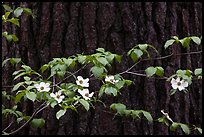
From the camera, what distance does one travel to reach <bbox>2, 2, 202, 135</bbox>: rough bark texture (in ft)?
5.28

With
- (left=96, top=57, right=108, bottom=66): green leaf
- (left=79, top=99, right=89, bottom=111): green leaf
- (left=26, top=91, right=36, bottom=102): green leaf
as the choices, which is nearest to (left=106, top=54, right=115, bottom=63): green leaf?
(left=96, top=57, right=108, bottom=66): green leaf

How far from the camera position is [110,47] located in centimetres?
165

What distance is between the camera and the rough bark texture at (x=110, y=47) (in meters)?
1.61

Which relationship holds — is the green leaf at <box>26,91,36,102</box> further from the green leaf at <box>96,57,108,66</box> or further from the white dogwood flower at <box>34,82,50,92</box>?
the green leaf at <box>96,57,108,66</box>

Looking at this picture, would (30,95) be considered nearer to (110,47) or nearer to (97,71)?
(97,71)

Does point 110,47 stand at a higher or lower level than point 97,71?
higher

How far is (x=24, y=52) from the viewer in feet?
5.59

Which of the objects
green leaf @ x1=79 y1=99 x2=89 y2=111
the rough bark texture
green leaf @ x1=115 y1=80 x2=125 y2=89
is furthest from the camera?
the rough bark texture

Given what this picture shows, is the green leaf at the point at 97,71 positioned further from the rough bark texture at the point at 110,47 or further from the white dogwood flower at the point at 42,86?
the rough bark texture at the point at 110,47

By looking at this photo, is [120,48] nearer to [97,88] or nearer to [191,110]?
[97,88]

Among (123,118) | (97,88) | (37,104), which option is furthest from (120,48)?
(37,104)

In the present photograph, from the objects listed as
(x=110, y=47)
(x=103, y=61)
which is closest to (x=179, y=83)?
(x=103, y=61)

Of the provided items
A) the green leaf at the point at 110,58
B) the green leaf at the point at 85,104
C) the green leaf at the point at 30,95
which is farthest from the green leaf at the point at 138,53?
the green leaf at the point at 30,95

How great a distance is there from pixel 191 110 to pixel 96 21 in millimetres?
595
